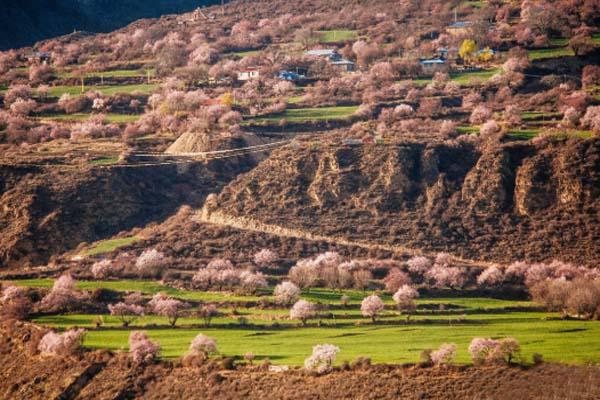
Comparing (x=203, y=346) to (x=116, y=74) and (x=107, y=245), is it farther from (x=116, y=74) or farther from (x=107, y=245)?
(x=116, y=74)

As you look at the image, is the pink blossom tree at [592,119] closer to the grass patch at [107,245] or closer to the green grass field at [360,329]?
the green grass field at [360,329]

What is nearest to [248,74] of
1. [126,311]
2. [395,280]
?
[395,280]

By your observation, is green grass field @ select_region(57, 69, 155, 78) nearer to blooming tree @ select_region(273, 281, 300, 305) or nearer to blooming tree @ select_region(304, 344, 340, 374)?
blooming tree @ select_region(273, 281, 300, 305)

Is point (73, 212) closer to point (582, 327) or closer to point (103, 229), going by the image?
point (103, 229)

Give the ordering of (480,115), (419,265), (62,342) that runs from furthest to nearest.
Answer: (480,115)
(419,265)
(62,342)

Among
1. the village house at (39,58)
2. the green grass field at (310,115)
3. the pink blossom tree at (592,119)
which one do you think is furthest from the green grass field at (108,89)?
the pink blossom tree at (592,119)

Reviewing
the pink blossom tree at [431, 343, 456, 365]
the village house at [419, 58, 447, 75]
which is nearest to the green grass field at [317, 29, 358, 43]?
the village house at [419, 58, 447, 75]
